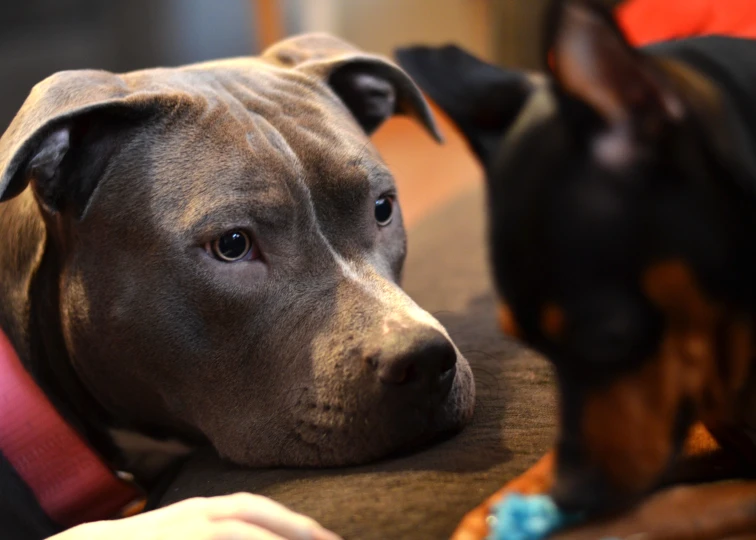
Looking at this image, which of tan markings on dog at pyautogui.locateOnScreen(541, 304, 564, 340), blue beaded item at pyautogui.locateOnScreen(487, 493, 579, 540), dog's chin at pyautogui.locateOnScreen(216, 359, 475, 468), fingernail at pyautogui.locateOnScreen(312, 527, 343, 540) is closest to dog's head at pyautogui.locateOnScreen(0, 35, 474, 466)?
dog's chin at pyautogui.locateOnScreen(216, 359, 475, 468)

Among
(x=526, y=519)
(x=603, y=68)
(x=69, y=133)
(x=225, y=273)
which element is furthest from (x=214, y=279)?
(x=603, y=68)

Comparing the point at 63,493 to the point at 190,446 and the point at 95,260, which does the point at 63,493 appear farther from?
the point at 95,260

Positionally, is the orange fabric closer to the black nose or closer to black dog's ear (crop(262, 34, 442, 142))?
black dog's ear (crop(262, 34, 442, 142))

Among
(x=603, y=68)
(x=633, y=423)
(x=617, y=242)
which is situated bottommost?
(x=633, y=423)

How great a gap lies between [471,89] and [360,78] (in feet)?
2.79

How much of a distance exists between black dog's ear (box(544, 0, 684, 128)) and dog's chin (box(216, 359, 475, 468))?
0.60 meters

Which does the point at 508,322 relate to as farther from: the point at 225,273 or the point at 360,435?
the point at 225,273

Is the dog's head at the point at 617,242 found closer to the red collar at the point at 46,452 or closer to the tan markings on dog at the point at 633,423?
the tan markings on dog at the point at 633,423

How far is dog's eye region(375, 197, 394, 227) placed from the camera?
1.58 metres

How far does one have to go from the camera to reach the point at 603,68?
752 mm

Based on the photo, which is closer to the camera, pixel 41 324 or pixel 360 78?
pixel 41 324

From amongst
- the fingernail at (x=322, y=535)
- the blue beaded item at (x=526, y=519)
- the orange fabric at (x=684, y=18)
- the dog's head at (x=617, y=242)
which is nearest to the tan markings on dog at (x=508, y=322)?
the dog's head at (x=617, y=242)

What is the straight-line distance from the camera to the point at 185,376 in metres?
1.39

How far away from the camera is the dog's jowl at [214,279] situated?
1.27 meters
